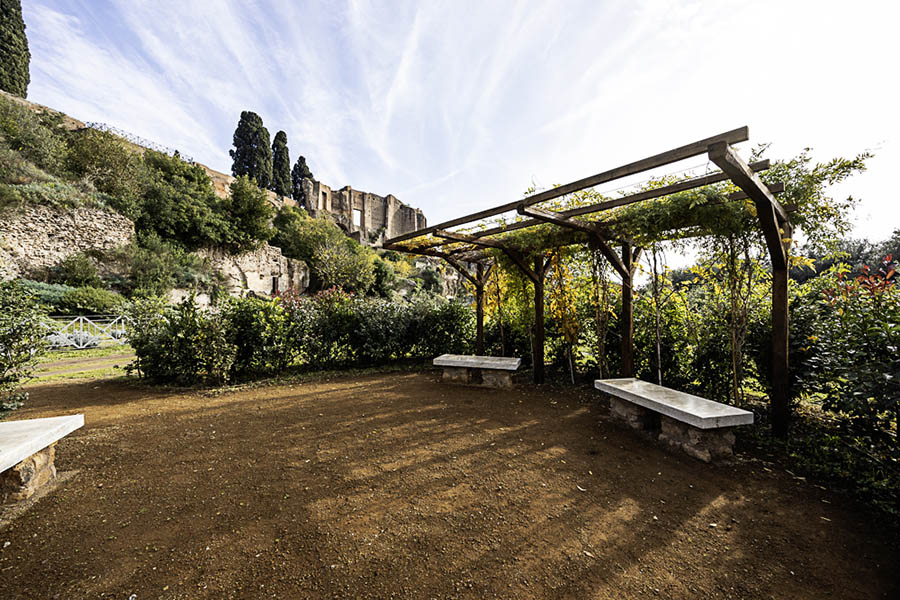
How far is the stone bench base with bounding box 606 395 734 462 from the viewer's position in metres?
2.92

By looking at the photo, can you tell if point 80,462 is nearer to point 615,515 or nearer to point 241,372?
point 241,372

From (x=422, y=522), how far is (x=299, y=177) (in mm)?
41771

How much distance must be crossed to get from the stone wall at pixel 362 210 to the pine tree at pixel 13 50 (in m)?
18.8

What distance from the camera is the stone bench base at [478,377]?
17.9 ft

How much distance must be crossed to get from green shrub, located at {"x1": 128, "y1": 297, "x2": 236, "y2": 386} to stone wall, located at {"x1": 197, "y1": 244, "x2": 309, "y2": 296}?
13.6 metres

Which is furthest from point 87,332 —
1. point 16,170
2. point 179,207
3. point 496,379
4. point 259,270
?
point 496,379

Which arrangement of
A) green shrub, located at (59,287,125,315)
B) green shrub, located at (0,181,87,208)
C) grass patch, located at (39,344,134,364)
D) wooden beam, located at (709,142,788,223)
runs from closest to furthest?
wooden beam, located at (709,142,788,223) < grass patch, located at (39,344,134,364) < green shrub, located at (59,287,125,315) < green shrub, located at (0,181,87,208)

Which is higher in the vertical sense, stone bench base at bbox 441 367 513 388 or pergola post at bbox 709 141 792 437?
pergola post at bbox 709 141 792 437

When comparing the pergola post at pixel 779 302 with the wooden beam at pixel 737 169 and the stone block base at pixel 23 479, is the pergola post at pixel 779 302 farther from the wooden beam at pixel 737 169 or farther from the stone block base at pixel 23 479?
the stone block base at pixel 23 479

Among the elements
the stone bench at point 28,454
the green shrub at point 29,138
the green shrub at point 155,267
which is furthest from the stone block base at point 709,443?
the green shrub at point 29,138

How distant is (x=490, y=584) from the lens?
5.36 feet

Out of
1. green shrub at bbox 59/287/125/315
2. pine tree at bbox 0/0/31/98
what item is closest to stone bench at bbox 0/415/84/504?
green shrub at bbox 59/287/125/315

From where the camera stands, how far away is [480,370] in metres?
5.82

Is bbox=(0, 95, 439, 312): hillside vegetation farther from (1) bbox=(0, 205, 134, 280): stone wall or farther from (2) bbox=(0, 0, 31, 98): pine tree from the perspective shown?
(2) bbox=(0, 0, 31, 98): pine tree
